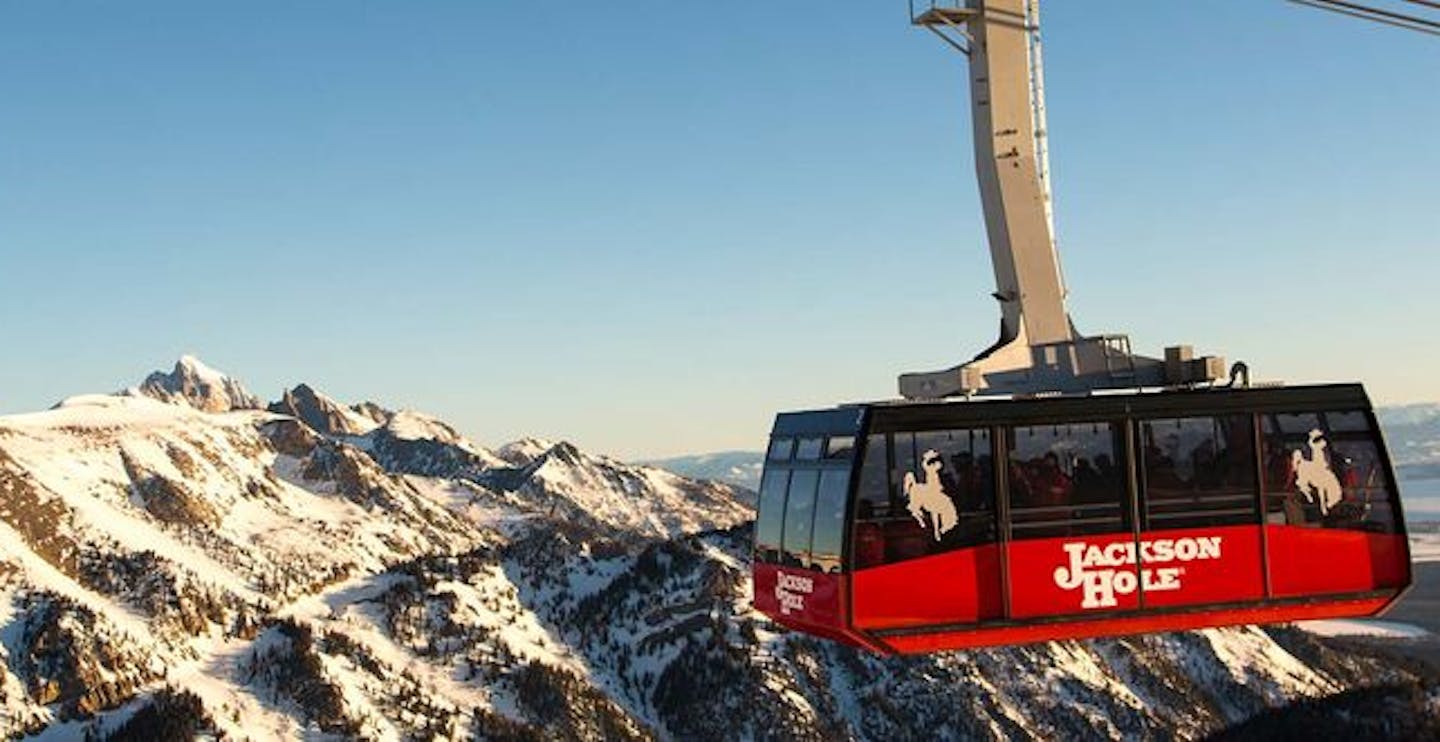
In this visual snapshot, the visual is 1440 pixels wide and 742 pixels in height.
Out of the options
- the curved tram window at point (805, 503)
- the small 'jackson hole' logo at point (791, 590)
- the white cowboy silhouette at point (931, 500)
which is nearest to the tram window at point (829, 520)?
the curved tram window at point (805, 503)

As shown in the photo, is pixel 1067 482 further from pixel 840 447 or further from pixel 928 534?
pixel 840 447

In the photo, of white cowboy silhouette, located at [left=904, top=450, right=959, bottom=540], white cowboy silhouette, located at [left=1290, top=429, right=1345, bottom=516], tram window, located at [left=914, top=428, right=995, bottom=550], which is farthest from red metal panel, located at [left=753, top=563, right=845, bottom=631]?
white cowboy silhouette, located at [left=1290, top=429, right=1345, bottom=516]

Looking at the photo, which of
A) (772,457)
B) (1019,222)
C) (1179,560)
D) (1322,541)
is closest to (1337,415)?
(1322,541)

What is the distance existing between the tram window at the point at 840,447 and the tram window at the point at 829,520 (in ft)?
0.82

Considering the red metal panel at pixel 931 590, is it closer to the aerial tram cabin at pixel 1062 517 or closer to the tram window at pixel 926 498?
the aerial tram cabin at pixel 1062 517

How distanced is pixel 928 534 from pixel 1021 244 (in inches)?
197

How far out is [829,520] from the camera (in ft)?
67.9

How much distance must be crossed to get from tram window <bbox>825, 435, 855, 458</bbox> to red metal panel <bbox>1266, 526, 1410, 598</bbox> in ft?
23.1

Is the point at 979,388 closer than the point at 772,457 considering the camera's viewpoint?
Yes

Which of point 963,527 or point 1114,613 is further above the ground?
point 963,527

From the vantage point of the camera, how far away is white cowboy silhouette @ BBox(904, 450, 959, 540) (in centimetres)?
2050

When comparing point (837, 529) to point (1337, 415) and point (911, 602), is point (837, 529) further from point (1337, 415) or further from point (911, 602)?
point (1337, 415)

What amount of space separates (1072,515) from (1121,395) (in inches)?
79.5

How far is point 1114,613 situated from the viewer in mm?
20906
